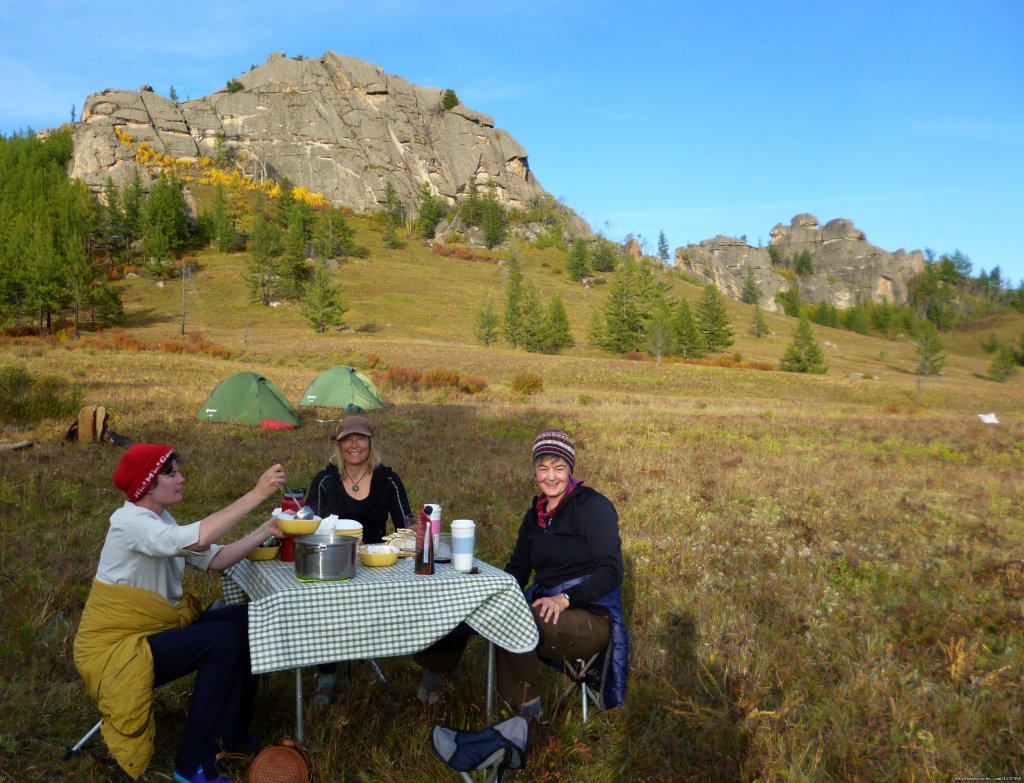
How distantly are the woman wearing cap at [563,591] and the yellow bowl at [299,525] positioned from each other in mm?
1287

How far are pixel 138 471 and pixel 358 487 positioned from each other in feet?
6.33

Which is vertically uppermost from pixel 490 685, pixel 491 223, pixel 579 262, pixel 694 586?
pixel 491 223

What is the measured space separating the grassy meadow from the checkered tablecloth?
5.7 inches

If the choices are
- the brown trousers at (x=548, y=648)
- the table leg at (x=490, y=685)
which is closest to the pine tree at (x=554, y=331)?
the brown trousers at (x=548, y=648)

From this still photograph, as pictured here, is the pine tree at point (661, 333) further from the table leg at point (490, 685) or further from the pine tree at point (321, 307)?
the table leg at point (490, 685)

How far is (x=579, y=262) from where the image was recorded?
9869 centimetres

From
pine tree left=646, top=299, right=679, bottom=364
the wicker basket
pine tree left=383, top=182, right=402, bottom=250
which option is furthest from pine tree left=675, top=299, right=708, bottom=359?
the wicker basket

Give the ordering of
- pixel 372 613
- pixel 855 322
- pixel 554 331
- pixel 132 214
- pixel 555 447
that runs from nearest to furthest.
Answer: pixel 372 613
pixel 555 447
pixel 554 331
pixel 132 214
pixel 855 322

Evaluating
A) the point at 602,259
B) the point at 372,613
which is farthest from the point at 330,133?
the point at 372,613

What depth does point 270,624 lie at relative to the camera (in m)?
3.51

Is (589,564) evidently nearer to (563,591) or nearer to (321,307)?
(563,591)

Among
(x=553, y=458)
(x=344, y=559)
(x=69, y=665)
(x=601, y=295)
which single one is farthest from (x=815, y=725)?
(x=601, y=295)

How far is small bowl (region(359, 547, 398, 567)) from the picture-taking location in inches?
163

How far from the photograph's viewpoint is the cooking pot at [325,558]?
3.66 m
